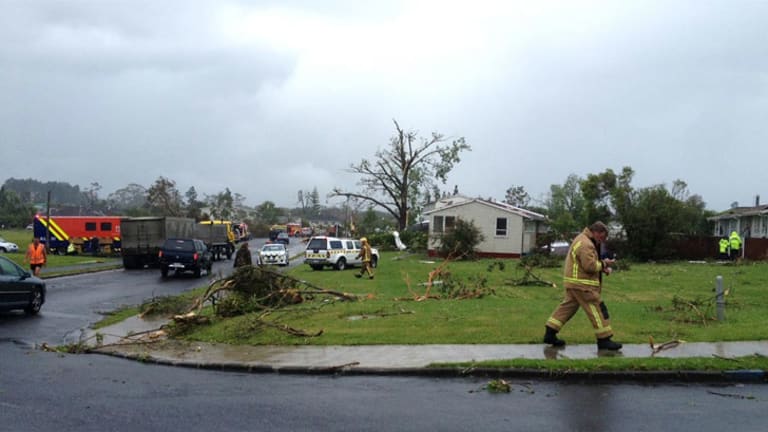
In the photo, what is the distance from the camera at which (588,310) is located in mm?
9969

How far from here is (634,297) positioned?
18719 mm

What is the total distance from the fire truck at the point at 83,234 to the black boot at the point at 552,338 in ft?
144

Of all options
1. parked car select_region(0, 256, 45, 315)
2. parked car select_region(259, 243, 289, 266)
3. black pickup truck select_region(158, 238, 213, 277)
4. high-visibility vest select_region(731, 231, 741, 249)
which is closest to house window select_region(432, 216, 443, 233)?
parked car select_region(259, 243, 289, 266)

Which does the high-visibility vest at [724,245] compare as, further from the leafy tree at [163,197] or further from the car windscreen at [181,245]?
the leafy tree at [163,197]

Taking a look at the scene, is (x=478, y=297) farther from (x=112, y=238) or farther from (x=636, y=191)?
(x=112, y=238)

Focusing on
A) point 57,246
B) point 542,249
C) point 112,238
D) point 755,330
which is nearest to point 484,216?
point 542,249

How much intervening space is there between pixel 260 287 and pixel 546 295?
27.3 feet

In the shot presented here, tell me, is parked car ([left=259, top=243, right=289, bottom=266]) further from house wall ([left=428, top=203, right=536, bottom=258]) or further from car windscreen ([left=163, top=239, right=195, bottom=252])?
house wall ([left=428, top=203, right=536, bottom=258])

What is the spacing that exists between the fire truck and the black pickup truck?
69.1ft

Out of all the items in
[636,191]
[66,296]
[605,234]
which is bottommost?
[66,296]

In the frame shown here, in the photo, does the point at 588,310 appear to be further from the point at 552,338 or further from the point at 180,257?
the point at 180,257

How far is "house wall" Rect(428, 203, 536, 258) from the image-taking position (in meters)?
45.0

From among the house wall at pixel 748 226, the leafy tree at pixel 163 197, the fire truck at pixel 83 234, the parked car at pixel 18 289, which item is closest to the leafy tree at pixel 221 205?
the leafy tree at pixel 163 197

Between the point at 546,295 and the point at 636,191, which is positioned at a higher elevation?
the point at 636,191
